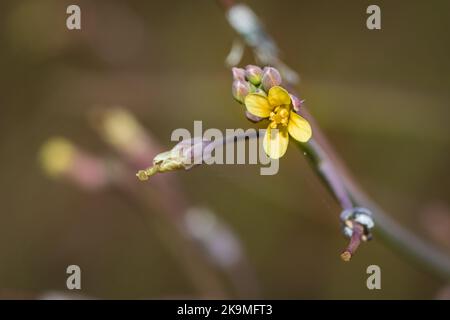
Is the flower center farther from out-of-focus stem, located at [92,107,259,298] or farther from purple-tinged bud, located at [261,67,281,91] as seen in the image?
out-of-focus stem, located at [92,107,259,298]

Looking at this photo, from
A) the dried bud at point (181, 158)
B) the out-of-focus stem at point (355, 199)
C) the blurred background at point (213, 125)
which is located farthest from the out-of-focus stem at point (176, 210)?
the dried bud at point (181, 158)

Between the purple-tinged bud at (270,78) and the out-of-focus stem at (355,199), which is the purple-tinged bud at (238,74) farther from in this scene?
the out-of-focus stem at (355,199)

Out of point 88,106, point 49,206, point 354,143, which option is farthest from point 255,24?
point 49,206

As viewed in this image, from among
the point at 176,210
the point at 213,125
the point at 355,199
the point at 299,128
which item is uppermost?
the point at 213,125

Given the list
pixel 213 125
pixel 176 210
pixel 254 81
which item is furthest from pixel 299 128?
pixel 213 125

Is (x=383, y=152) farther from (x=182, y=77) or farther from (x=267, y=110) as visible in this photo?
(x=267, y=110)

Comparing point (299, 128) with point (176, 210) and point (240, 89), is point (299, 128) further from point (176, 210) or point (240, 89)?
point (176, 210)
